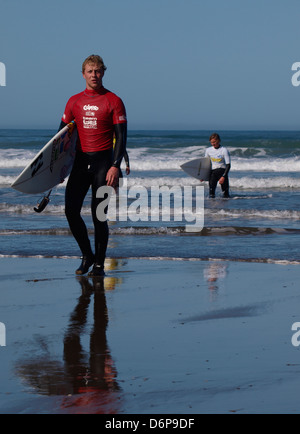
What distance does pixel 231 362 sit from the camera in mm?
4125

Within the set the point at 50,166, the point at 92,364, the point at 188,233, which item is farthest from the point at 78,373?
the point at 188,233

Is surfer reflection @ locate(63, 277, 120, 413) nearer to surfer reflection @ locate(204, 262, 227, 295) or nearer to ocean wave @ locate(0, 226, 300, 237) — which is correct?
surfer reflection @ locate(204, 262, 227, 295)

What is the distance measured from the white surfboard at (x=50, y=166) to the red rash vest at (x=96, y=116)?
22 centimetres

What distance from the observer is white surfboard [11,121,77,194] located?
6.90 m

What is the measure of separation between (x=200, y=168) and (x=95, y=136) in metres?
11.1

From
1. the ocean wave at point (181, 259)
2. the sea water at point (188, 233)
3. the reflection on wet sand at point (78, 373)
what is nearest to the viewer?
the reflection on wet sand at point (78, 373)

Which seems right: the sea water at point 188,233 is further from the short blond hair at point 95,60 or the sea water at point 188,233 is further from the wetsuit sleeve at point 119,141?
the short blond hair at point 95,60

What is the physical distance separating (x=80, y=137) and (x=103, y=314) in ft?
6.16

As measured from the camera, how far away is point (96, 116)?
21.3 feet

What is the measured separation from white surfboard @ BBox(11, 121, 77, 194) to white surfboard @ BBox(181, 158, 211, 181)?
32.7ft

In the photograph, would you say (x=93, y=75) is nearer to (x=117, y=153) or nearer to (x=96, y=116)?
(x=96, y=116)

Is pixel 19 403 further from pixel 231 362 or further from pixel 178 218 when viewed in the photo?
pixel 178 218

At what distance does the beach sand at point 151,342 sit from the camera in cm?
354

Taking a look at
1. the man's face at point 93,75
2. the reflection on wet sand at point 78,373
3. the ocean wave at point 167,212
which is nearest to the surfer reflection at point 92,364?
the reflection on wet sand at point 78,373
